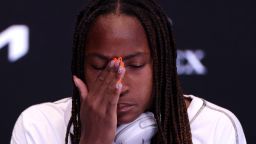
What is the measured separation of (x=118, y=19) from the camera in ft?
5.00

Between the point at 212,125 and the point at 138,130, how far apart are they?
0.85 feet

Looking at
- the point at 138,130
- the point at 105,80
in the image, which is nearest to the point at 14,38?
the point at 138,130

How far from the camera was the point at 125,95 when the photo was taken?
1.47 metres

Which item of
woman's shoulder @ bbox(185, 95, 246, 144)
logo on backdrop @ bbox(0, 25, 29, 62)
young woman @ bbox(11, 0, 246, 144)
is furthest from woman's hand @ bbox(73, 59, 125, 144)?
logo on backdrop @ bbox(0, 25, 29, 62)

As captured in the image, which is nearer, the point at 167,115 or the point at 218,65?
the point at 167,115

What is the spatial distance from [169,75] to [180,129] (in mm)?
158

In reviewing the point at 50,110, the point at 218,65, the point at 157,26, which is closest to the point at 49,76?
the point at 50,110

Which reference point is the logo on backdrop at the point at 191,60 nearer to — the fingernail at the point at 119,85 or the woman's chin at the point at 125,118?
the woman's chin at the point at 125,118

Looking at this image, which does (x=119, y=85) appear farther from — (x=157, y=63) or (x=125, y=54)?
(x=157, y=63)

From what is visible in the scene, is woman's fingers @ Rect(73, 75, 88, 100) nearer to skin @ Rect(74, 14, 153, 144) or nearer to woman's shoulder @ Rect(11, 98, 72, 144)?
skin @ Rect(74, 14, 153, 144)

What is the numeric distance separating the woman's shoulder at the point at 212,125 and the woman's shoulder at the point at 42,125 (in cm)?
38

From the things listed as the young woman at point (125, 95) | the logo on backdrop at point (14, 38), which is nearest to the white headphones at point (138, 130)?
the young woman at point (125, 95)

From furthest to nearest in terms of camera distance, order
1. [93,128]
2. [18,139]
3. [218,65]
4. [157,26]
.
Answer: [218,65], [18,139], [157,26], [93,128]

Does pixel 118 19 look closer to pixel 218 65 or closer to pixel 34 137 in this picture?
pixel 34 137
